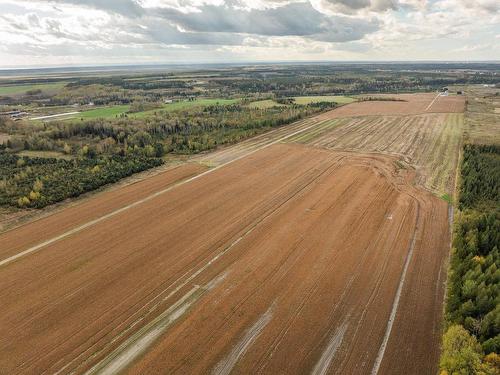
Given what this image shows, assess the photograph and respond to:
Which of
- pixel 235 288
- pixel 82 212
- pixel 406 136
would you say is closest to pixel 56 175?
pixel 82 212

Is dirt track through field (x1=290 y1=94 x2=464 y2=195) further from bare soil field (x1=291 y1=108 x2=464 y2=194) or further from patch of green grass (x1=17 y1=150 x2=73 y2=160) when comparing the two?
patch of green grass (x1=17 y1=150 x2=73 y2=160)

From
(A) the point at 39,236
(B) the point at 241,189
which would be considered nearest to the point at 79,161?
(A) the point at 39,236

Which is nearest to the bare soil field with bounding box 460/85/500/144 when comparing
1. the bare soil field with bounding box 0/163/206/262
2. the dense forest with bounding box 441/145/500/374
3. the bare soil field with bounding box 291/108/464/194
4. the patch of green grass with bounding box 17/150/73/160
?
the bare soil field with bounding box 291/108/464/194

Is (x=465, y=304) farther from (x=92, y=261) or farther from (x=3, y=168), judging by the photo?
(x=3, y=168)

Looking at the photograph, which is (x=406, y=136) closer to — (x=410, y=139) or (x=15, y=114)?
(x=410, y=139)

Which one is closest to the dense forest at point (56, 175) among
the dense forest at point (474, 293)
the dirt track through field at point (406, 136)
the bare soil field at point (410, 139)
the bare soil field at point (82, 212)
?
the bare soil field at point (82, 212)
